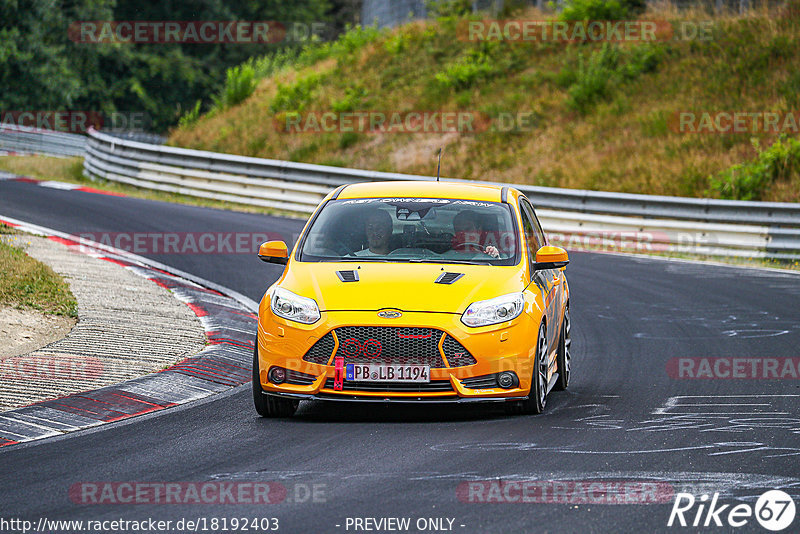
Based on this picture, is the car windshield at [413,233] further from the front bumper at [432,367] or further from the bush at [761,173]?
the bush at [761,173]

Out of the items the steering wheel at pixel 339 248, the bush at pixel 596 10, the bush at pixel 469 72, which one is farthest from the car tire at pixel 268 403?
the bush at pixel 596 10

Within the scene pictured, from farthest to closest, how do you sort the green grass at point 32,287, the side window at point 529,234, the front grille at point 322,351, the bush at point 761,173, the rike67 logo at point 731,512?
the bush at point 761,173
the green grass at point 32,287
the side window at point 529,234
the front grille at point 322,351
the rike67 logo at point 731,512

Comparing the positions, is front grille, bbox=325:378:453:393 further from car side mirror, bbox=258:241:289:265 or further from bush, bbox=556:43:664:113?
bush, bbox=556:43:664:113

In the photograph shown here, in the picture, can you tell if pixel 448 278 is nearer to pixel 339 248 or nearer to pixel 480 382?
pixel 480 382

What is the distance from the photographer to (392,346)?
26.2ft

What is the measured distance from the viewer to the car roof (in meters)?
9.71

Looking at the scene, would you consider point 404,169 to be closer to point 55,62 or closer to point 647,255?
point 647,255

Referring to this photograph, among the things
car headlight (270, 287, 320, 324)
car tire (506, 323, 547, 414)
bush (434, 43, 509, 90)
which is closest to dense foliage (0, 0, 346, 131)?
bush (434, 43, 509, 90)

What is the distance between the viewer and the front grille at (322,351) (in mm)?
8094

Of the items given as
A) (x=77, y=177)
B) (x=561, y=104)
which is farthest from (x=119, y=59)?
(x=561, y=104)

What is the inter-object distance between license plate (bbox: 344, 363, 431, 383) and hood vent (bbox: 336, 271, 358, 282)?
73cm

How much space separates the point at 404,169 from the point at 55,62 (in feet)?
66.9

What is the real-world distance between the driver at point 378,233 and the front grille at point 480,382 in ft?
4.68

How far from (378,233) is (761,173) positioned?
16955 millimetres
